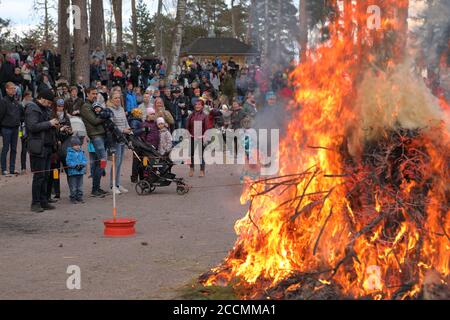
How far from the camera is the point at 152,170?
15.6 meters

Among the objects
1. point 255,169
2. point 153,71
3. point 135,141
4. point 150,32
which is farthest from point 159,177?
point 150,32

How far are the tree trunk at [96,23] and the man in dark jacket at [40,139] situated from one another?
18.1m

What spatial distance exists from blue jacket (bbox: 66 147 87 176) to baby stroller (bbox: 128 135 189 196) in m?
1.58

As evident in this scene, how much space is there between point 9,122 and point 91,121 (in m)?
3.74

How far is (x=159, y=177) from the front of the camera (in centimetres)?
1568

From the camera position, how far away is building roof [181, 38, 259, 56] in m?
56.6

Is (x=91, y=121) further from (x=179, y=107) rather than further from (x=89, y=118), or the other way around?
(x=179, y=107)

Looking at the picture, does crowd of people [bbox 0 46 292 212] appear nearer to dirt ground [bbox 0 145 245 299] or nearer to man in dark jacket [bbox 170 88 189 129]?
man in dark jacket [bbox 170 88 189 129]

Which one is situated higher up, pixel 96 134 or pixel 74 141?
pixel 96 134

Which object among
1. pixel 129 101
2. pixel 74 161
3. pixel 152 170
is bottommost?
pixel 152 170

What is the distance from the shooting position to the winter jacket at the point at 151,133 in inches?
661

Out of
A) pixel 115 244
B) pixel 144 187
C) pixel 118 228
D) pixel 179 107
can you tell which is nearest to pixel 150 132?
pixel 144 187

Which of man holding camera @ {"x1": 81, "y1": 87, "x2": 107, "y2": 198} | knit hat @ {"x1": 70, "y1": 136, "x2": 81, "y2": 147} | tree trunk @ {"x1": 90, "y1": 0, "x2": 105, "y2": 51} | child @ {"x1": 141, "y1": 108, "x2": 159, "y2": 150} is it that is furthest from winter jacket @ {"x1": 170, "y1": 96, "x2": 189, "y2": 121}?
knit hat @ {"x1": 70, "y1": 136, "x2": 81, "y2": 147}

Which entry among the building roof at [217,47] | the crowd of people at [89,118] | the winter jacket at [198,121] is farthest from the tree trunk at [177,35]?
the building roof at [217,47]
